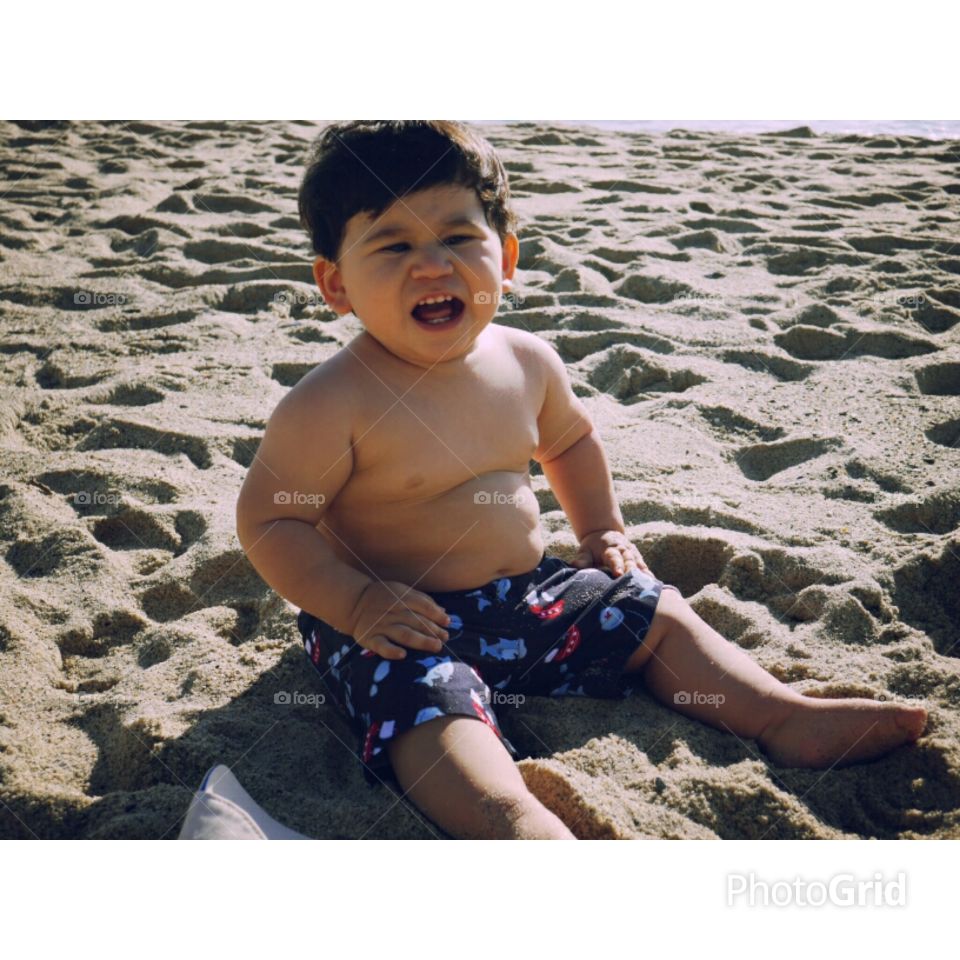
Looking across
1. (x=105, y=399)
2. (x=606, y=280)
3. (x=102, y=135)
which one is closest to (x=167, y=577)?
(x=105, y=399)

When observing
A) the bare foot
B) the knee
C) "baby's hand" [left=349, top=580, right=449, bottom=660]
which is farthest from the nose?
the bare foot

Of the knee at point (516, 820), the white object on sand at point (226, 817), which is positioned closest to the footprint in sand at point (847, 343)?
the knee at point (516, 820)

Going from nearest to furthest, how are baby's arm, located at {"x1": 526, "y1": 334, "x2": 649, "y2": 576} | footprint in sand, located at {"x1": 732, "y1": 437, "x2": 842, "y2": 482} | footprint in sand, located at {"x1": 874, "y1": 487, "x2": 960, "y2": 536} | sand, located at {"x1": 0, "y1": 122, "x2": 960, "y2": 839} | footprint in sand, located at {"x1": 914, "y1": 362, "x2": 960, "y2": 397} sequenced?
sand, located at {"x1": 0, "y1": 122, "x2": 960, "y2": 839}, baby's arm, located at {"x1": 526, "y1": 334, "x2": 649, "y2": 576}, footprint in sand, located at {"x1": 874, "y1": 487, "x2": 960, "y2": 536}, footprint in sand, located at {"x1": 732, "y1": 437, "x2": 842, "y2": 482}, footprint in sand, located at {"x1": 914, "y1": 362, "x2": 960, "y2": 397}

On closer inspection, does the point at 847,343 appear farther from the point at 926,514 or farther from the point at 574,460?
the point at 574,460

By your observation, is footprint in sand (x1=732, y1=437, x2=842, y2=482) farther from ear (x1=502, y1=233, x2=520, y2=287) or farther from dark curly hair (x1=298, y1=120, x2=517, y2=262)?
dark curly hair (x1=298, y1=120, x2=517, y2=262)

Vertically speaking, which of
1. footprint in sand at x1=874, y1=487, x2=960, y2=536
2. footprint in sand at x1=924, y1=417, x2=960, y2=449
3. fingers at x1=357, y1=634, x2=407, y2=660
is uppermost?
footprint in sand at x1=924, y1=417, x2=960, y2=449

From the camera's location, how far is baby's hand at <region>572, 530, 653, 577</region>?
207 cm

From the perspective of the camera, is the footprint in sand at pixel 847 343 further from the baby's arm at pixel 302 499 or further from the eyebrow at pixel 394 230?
the baby's arm at pixel 302 499

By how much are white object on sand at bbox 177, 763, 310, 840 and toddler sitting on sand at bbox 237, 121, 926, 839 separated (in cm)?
19

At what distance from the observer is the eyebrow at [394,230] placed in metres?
1.84

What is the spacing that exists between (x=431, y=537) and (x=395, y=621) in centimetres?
23

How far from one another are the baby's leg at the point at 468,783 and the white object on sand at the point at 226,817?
22 centimetres

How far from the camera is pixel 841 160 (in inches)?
243

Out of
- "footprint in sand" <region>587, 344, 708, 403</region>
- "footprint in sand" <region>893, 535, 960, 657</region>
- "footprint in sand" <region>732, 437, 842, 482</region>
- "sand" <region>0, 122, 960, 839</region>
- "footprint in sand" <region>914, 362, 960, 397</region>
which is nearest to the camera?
"sand" <region>0, 122, 960, 839</region>
